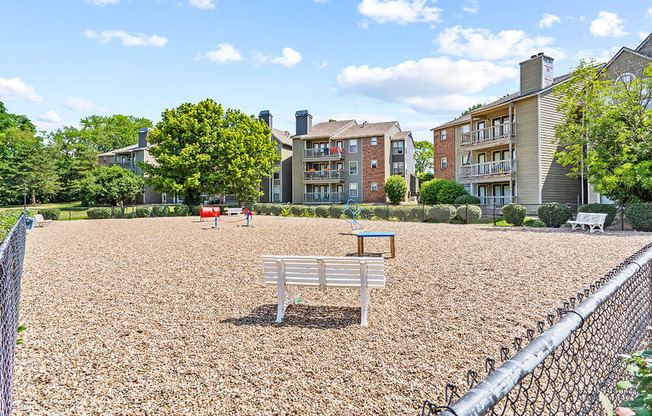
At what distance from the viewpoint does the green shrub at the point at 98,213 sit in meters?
30.9

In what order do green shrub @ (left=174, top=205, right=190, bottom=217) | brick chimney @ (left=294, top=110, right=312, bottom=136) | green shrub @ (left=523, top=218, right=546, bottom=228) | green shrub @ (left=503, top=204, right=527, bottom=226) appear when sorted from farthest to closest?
brick chimney @ (left=294, top=110, right=312, bottom=136), green shrub @ (left=174, top=205, right=190, bottom=217), green shrub @ (left=503, top=204, right=527, bottom=226), green shrub @ (left=523, top=218, right=546, bottom=228)

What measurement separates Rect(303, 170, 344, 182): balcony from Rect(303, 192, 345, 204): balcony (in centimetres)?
181

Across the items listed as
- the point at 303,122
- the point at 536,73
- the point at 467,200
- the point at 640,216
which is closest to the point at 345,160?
the point at 303,122

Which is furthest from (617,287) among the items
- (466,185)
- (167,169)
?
(167,169)

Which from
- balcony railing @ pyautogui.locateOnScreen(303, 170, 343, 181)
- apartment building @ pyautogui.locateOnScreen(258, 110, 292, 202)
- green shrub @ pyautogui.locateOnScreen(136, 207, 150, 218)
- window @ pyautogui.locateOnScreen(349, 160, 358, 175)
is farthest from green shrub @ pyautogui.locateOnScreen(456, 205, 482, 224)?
apartment building @ pyautogui.locateOnScreen(258, 110, 292, 202)

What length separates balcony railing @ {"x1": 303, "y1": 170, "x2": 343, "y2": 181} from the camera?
44.5 metres

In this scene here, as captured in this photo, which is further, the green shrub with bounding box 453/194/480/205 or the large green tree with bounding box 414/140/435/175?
the large green tree with bounding box 414/140/435/175

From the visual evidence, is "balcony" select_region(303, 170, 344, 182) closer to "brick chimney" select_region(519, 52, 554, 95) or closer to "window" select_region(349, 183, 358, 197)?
"window" select_region(349, 183, 358, 197)

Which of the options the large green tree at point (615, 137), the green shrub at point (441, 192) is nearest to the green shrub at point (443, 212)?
the large green tree at point (615, 137)

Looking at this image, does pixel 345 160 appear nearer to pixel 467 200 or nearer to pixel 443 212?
pixel 467 200

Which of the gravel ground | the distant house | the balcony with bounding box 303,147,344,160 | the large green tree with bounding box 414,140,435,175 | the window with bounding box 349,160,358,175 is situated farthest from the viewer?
the large green tree with bounding box 414,140,435,175

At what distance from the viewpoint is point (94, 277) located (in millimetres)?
8727

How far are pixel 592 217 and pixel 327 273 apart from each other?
16263mm

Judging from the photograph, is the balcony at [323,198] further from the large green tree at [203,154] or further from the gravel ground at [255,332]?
the gravel ground at [255,332]
